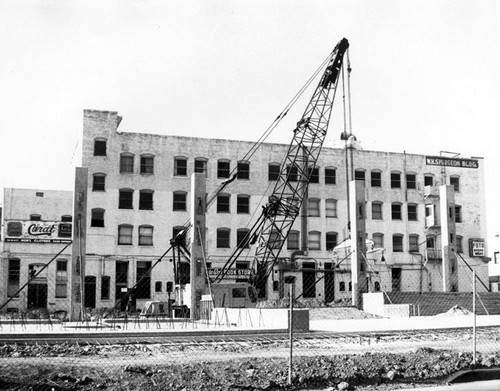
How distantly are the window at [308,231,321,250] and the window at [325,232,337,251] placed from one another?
749 millimetres

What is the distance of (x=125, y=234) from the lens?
178ft

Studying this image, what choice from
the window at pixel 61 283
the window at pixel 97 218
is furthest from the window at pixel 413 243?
the window at pixel 61 283

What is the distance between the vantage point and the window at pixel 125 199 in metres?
54.4

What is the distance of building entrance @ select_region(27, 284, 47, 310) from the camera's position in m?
50.3

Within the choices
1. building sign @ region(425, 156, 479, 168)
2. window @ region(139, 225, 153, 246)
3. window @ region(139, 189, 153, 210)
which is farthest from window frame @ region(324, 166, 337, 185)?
window @ region(139, 225, 153, 246)

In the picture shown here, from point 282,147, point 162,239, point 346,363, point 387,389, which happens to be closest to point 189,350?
point 346,363

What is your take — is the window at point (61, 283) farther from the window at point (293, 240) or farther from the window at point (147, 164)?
the window at point (293, 240)

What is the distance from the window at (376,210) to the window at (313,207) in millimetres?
5222

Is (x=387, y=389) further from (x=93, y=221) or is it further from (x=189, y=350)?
(x=93, y=221)

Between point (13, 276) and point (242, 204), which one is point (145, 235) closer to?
point (242, 204)

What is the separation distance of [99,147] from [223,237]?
40.4ft

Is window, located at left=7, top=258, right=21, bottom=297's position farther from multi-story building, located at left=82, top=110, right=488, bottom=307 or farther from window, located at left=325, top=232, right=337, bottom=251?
window, located at left=325, top=232, right=337, bottom=251

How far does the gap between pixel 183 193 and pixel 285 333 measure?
3665cm

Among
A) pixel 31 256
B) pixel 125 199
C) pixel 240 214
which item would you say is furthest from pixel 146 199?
pixel 31 256
